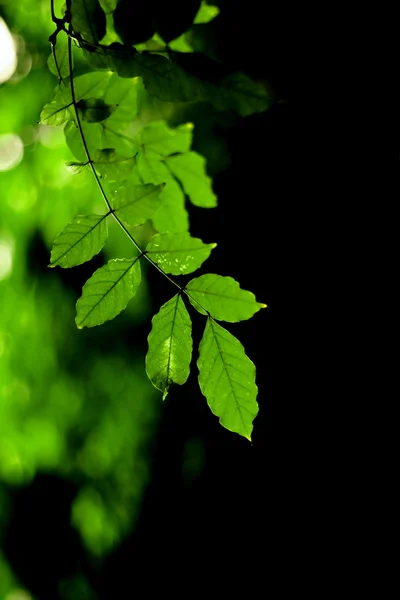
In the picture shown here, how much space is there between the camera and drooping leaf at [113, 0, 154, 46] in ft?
1.99

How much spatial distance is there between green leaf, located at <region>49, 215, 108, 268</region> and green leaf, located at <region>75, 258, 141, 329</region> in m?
0.04

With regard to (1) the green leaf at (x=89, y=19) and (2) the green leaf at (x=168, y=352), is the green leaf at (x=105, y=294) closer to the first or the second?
(2) the green leaf at (x=168, y=352)

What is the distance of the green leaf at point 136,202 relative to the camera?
660 millimetres

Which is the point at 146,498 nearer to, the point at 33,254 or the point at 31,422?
the point at 31,422

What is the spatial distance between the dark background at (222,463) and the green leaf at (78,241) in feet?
4.63

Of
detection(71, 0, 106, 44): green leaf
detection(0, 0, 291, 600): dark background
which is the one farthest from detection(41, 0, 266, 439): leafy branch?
detection(0, 0, 291, 600): dark background

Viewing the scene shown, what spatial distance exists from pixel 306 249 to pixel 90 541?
1.96 m

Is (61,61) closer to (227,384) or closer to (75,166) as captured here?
(75,166)

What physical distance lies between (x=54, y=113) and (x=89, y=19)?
0.45 feet

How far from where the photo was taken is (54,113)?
67 cm

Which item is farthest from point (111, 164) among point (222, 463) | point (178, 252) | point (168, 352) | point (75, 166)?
point (222, 463)

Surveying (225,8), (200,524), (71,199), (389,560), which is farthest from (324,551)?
(225,8)

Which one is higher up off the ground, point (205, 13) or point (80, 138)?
point (205, 13)

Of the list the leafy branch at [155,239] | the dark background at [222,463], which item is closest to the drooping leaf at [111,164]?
the leafy branch at [155,239]
